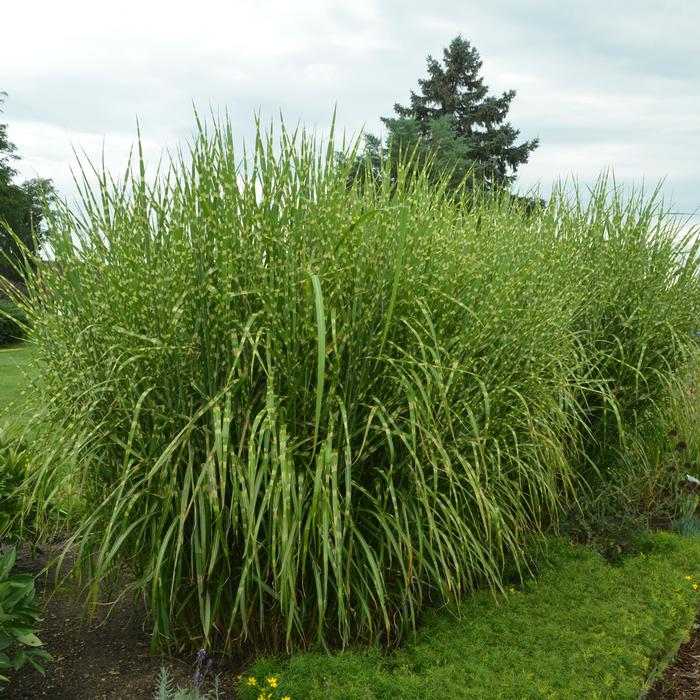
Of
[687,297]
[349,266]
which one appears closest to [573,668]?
[349,266]

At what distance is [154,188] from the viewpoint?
2.77 meters

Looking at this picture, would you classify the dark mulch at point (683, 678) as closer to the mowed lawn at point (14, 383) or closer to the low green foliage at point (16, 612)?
the low green foliage at point (16, 612)

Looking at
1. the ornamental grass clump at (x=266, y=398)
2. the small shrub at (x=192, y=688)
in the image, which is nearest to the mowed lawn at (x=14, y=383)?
the ornamental grass clump at (x=266, y=398)

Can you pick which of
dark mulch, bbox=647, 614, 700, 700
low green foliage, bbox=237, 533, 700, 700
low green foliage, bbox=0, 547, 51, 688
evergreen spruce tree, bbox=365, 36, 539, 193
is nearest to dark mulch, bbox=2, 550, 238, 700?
low green foliage, bbox=0, 547, 51, 688

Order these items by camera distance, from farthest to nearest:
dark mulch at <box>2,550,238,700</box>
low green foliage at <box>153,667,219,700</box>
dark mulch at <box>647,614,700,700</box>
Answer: dark mulch at <box>647,614,700,700</box> < dark mulch at <box>2,550,238,700</box> < low green foliage at <box>153,667,219,700</box>

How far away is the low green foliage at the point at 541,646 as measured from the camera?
242cm

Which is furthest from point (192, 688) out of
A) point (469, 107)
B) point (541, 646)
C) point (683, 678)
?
point (469, 107)

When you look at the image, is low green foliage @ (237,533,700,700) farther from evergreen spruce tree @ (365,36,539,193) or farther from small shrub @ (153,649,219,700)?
evergreen spruce tree @ (365,36,539,193)

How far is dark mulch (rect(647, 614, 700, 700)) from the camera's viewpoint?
9.59 ft

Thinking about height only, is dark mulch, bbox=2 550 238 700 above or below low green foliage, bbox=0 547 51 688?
below

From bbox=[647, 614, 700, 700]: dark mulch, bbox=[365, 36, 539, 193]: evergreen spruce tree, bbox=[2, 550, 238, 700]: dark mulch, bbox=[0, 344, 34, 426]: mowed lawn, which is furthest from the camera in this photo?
bbox=[365, 36, 539, 193]: evergreen spruce tree

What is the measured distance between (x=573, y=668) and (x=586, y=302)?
237 cm

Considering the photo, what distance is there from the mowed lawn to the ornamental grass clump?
0.79ft

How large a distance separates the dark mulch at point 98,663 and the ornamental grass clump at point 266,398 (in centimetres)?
13
